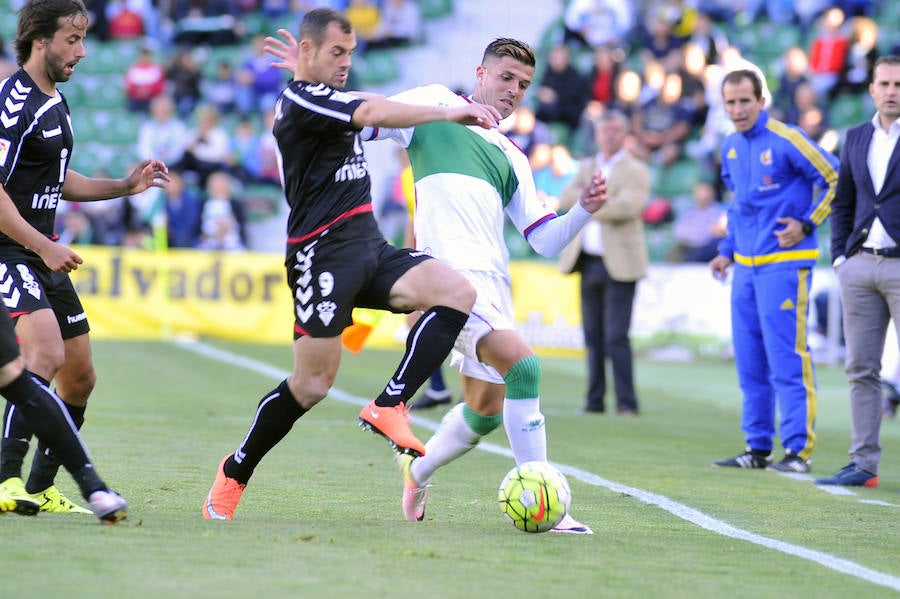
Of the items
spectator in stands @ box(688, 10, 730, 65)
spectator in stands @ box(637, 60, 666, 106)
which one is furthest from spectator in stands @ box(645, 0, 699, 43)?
spectator in stands @ box(637, 60, 666, 106)

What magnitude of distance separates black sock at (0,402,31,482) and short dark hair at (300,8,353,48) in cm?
202

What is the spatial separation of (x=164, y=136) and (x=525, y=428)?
17120 millimetres

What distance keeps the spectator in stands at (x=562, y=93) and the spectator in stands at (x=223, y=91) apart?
5110 millimetres

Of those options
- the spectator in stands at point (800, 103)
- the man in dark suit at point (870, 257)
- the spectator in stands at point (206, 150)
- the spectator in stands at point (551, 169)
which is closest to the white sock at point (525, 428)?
the man in dark suit at point (870, 257)

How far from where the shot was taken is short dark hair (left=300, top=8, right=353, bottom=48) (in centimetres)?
582

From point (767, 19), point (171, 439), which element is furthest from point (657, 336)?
point (171, 439)

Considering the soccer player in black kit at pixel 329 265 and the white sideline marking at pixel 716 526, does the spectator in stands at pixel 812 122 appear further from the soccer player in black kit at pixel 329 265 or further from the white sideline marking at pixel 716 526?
the soccer player in black kit at pixel 329 265

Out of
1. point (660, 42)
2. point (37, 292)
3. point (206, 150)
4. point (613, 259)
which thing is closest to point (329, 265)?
point (37, 292)

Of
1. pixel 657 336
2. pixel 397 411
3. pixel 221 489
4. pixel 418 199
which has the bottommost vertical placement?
pixel 657 336

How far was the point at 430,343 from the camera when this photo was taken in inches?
228

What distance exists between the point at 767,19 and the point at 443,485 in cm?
1966

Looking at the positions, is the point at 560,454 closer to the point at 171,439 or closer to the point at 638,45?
the point at 171,439

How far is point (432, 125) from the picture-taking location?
6441 millimetres

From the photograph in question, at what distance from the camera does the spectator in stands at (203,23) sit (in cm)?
2425
